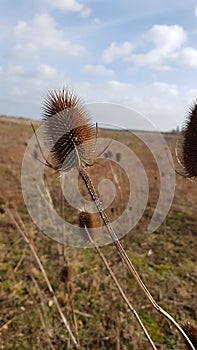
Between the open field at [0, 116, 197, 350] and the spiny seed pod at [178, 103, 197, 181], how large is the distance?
1872 mm

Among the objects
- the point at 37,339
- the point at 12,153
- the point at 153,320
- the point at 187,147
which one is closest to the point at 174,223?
the point at 153,320

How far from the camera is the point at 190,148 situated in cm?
166

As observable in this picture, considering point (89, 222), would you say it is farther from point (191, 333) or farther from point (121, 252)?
point (121, 252)

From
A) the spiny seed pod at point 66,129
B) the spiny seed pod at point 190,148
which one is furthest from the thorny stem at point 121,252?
the spiny seed pod at point 190,148

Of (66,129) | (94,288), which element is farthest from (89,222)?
(94,288)

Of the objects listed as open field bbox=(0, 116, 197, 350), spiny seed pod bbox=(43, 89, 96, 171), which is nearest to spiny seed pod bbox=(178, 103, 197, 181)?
spiny seed pod bbox=(43, 89, 96, 171)

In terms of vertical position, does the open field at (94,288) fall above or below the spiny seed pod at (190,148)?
below

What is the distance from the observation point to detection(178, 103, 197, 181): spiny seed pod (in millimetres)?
1612

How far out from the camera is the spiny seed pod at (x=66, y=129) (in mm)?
1609

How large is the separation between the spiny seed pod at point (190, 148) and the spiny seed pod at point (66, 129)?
359mm

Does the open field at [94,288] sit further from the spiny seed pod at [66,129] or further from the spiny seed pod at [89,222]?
the spiny seed pod at [66,129]

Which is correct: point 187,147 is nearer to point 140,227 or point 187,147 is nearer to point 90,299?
point 90,299

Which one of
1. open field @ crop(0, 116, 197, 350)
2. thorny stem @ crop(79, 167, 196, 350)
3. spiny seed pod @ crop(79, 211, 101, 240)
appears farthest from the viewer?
open field @ crop(0, 116, 197, 350)

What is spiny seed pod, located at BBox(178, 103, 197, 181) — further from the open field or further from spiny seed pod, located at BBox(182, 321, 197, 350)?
the open field
